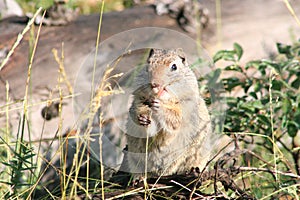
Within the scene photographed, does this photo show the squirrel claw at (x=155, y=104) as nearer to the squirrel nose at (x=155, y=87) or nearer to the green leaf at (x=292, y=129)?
the squirrel nose at (x=155, y=87)

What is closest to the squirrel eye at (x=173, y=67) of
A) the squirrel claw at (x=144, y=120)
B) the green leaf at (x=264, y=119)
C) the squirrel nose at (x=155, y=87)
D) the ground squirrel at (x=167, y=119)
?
the ground squirrel at (x=167, y=119)

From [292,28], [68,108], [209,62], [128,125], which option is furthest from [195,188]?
[292,28]

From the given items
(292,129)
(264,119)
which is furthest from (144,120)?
(292,129)

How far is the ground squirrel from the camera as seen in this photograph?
259cm

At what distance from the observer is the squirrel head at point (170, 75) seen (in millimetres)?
2529

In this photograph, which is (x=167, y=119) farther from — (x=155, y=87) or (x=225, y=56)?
(x=225, y=56)

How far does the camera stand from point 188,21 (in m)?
4.37

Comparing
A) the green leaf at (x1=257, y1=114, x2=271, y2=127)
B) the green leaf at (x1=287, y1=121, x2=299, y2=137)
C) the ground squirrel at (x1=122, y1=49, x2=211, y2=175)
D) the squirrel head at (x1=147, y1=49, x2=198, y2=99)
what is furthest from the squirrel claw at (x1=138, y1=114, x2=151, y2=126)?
the green leaf at (x1=287, y1=121, x2=299, y2=137)

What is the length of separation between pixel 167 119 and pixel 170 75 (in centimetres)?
22

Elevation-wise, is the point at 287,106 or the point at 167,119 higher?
the point at 287,106

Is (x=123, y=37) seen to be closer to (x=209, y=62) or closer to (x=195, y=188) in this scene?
(x=209, y=62)

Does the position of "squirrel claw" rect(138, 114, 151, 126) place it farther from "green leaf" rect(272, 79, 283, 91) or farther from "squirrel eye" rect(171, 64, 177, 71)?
"green leaf" rect(272, 79, 283, 91)

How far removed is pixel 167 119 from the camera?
104 inches

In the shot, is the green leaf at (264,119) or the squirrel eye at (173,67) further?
the green leaf at (264,119)
